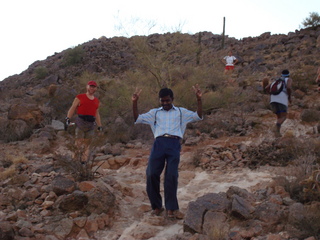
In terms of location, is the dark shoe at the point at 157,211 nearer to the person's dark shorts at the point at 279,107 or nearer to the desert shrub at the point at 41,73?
the person's dark shorts at the point at 279,107

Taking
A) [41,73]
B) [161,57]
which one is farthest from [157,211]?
[41,73]

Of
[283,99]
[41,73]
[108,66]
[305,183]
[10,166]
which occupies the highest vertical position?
[108,66]

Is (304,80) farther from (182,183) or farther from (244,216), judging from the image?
(244,216)

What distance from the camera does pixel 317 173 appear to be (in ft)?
13.5

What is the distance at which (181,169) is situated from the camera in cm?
712

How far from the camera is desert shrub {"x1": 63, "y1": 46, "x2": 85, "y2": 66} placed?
27531 millimetres

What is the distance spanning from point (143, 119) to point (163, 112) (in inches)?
10.6

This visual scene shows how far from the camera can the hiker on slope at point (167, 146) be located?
4176 millimetres

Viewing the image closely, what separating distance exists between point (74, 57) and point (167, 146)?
82.4 feet

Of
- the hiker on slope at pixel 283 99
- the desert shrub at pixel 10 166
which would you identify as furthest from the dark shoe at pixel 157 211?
the hiker on slope at pixel 283 99

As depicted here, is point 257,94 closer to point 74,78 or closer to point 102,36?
point 74,78

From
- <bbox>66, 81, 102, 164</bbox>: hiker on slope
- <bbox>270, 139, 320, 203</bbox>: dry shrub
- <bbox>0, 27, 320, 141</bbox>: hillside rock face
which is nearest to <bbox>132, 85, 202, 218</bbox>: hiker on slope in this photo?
<bbox>270, 139, 320, 203</bbox>: dry shrub

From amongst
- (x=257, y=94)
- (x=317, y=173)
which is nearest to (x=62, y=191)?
(x=317, y=173)

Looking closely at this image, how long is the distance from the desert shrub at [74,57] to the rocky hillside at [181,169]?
39.8 ft
